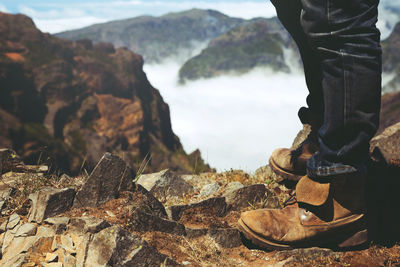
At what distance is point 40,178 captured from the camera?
3.93 m

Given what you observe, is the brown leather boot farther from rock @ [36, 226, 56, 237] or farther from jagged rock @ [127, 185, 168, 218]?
rock @ [36, 226, 56, 237]

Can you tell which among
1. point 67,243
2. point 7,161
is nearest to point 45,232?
point 67,243

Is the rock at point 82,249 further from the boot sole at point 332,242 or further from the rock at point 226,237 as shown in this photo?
the boot sole at point 332,242

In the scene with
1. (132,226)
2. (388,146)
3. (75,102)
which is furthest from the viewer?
(75,102)

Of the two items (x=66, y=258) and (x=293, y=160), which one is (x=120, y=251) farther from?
(x=293, y=160)

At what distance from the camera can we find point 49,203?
3.20 m

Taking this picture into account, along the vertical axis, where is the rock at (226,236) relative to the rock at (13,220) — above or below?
below

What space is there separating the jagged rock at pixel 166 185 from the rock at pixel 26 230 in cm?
194

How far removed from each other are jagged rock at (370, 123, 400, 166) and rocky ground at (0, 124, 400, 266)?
34.4 inches

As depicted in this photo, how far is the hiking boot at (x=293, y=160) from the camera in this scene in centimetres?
416

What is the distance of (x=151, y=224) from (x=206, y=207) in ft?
3.13

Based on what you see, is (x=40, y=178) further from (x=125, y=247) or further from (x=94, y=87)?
(x=94, y=87)

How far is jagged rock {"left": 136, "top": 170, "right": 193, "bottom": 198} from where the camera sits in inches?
193

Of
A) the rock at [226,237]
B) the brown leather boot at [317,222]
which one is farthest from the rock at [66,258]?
the brown leather boot at [317,222]
